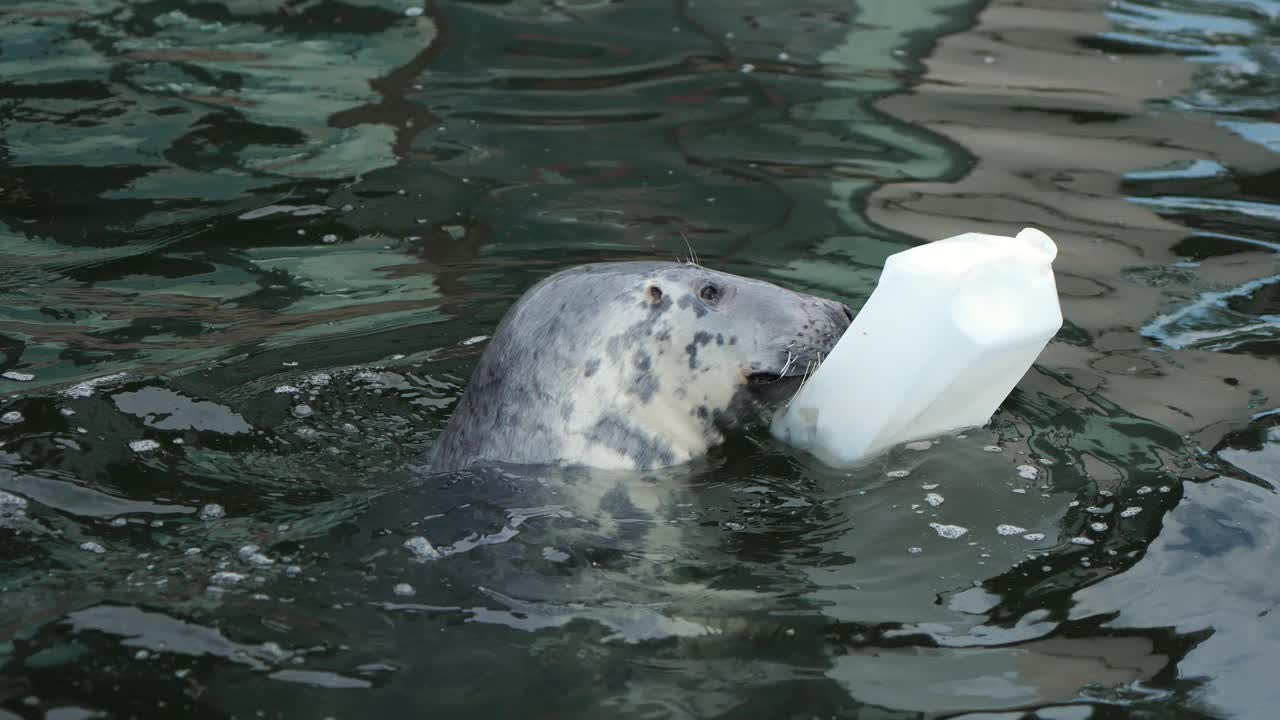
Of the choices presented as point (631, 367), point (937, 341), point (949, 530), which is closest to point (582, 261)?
point (631, 367)

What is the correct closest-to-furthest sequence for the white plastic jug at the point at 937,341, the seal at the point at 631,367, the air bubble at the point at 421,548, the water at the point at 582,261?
the water at the point at 582,261, the air bubble at the point at 421,548, the white plastic jug at the point at 937,341, the seal at the point at 631,367

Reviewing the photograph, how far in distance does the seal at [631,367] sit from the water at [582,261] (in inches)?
5.8

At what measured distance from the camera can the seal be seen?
412 centimetres

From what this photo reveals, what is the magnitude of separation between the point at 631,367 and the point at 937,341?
2.92 feet

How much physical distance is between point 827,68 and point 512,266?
3.13 meters

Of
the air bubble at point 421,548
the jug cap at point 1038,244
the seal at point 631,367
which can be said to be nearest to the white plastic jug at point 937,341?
the jug cap at point 1038,244

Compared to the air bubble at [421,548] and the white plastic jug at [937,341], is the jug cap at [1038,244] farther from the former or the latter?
the air bubble at [421,548]

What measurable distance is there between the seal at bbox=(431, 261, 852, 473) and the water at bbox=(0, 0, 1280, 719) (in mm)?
147

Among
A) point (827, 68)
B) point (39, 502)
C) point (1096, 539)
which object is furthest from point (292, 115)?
point (1096, 539)

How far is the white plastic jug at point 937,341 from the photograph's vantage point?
3.78 meters

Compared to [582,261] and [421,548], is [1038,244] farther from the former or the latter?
[582,261]

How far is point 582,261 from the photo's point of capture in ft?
19.7

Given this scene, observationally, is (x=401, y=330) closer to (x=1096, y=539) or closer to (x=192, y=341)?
(x=192, y=341)

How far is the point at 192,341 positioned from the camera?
527 cm
